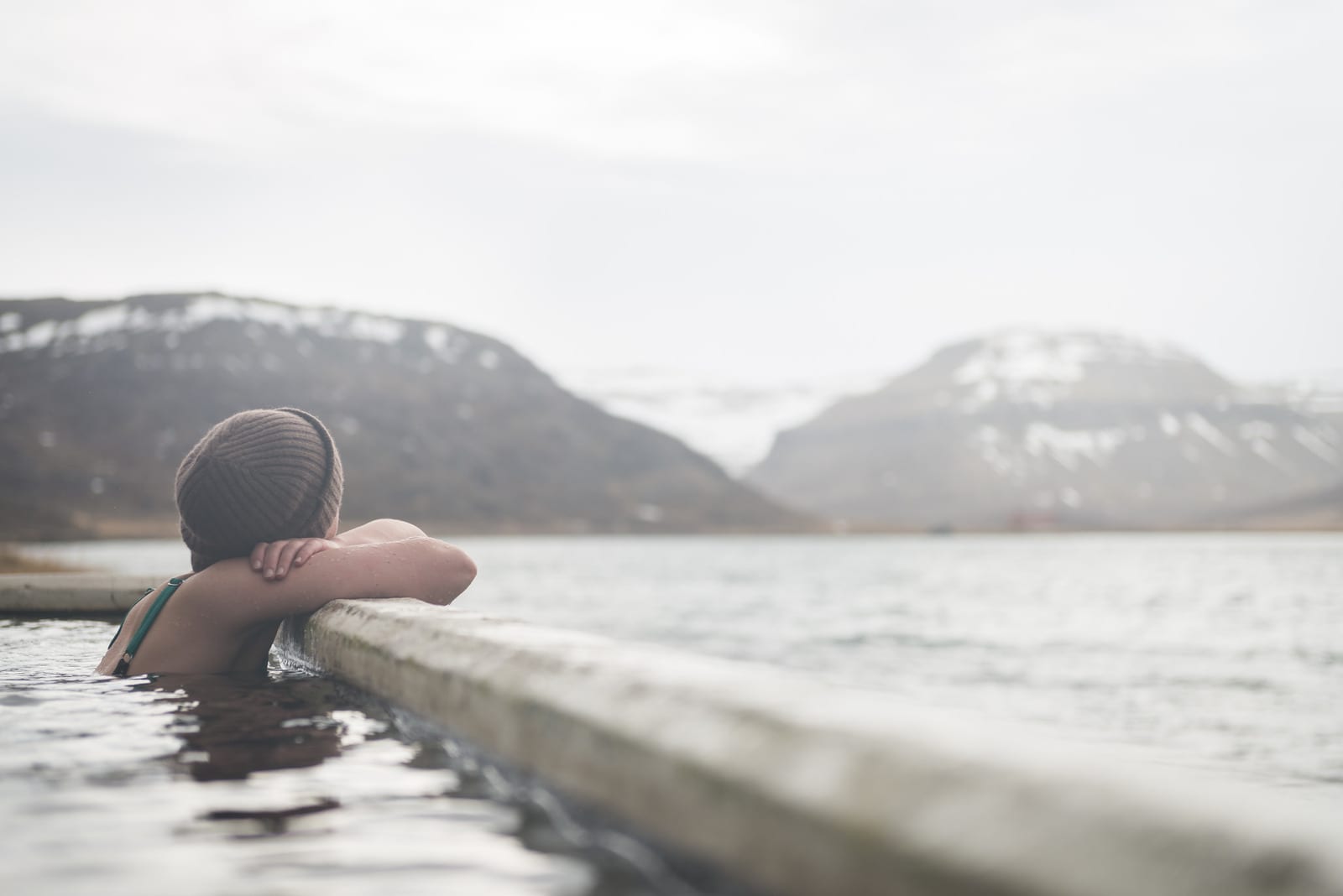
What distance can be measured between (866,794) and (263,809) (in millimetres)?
1274

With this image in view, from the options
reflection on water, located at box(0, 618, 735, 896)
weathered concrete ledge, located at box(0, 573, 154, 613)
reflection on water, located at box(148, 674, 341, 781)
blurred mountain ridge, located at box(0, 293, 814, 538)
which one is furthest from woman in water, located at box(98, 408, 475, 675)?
blurred mountain ridge, located at box(0, 293, 814, 538)

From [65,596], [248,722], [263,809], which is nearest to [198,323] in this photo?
[65,596]

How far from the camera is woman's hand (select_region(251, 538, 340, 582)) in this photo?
3789mm

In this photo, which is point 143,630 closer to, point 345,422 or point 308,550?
point 308,550

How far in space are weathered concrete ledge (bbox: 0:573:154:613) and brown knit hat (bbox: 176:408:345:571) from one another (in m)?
3.46


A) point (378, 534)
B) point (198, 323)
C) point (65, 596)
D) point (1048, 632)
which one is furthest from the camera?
point (198, 323)

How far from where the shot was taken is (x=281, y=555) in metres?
3.85

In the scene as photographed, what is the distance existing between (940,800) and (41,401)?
148m

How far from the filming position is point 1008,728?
1523 mm

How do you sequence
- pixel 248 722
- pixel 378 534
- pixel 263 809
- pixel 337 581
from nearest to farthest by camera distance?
pixel 263 809
pixel 248 722
pixel 337 581
pixel 378 534

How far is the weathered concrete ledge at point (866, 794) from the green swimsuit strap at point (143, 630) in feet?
6.48

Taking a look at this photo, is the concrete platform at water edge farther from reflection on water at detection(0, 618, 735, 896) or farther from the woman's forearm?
the woman's forearm

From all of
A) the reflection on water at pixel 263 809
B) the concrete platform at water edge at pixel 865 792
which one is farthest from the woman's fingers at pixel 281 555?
the concrete platform at water edge at pixel 865 792

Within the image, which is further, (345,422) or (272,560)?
(345,422)
